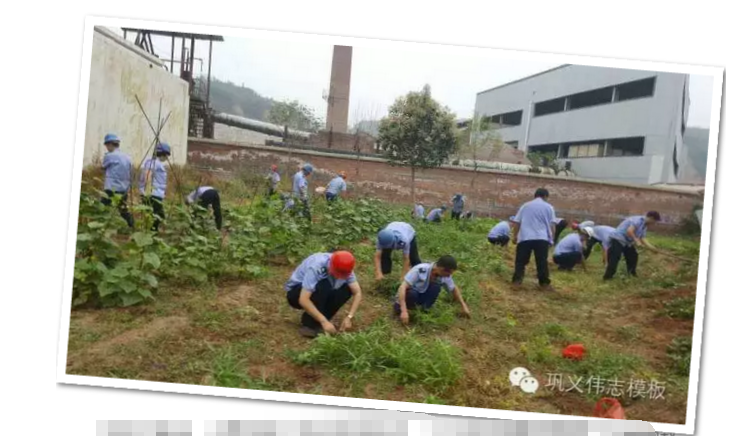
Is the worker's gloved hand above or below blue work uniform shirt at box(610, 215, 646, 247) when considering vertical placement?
below

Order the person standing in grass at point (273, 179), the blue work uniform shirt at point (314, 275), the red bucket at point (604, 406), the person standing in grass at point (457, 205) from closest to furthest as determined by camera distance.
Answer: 1. the red bucket at point (604, 406)
2. the blue work uniform shirt at point (314, 275)
3. the person standing in grass at point (457, 205)
4. the person standing in grass at point (273, 179)

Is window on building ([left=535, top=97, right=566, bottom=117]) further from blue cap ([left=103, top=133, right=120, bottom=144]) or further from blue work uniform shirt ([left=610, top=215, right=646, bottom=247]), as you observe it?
blue cap ([left=103, top=133, right=120, bottom=144])

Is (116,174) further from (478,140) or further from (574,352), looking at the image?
(574,352)

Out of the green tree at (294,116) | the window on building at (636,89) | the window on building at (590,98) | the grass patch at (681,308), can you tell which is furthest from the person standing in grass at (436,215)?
the grass patch at (681,308)

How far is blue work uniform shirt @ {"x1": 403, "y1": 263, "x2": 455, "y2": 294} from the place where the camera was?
153 inches

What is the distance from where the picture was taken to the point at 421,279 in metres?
3.89

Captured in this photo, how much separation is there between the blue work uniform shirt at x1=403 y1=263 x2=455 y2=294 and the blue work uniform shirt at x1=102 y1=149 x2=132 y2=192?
2.37m

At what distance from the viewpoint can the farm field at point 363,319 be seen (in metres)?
3.71

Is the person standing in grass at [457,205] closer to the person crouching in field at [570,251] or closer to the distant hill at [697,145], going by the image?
the person crouching in field at [570,251]

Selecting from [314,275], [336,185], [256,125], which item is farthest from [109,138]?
[314,275]

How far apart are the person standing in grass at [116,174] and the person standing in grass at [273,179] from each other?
43.3 inches

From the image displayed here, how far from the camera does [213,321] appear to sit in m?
3.87

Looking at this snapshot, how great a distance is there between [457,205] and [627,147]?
134 centimetres

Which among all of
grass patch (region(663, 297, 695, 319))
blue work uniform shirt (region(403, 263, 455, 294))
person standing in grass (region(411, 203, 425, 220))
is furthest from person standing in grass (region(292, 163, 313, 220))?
grass patch (region(663, 297, 695, 319))
